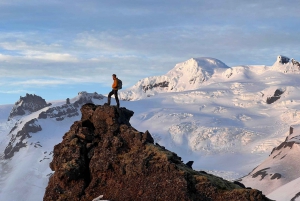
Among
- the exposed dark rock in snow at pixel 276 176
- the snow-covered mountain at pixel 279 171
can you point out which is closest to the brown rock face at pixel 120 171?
the snow-covered mountain at pixel 279 171

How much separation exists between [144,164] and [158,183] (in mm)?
1123

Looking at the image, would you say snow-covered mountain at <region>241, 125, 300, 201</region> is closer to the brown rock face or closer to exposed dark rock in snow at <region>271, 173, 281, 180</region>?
exposed dark rock in snow at <region>271, 173, 281, 180</region>

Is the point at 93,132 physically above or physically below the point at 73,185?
above

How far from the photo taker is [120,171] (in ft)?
80.2

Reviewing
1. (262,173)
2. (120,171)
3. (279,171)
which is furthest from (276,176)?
(120,171)

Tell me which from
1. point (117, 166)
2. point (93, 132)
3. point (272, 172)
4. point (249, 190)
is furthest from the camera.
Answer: point (272, 172)

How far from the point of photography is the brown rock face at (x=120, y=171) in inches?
911

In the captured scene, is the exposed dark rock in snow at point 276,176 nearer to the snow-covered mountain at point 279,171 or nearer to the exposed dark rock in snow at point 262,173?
the snow-covered mountain at point 279,171

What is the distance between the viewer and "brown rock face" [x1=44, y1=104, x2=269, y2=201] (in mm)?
23141

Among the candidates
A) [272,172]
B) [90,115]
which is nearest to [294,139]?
[272,172]

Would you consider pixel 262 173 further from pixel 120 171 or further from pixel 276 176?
pixel 120 171

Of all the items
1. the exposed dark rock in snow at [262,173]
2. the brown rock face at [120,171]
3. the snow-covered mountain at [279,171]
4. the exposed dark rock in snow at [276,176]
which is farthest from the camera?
the exposed dark rock in snow at [262,173]

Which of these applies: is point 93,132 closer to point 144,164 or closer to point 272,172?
point 144,164

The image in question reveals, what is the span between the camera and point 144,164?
24094 mm
